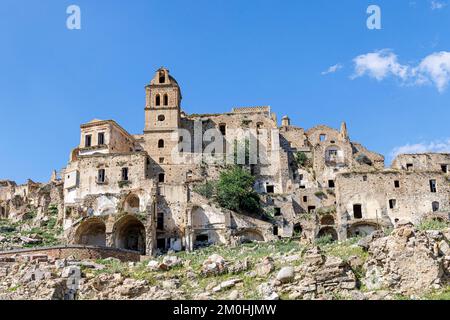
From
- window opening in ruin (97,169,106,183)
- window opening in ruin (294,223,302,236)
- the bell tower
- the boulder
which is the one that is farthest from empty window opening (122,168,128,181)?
the boulder

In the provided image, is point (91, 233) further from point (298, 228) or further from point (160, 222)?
point (298, 228)

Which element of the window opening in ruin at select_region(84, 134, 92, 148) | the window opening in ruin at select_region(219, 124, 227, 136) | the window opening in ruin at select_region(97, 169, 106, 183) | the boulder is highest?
the window opening in ruin at select_region(219, 124, 227, 136)

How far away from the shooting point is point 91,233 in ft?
162

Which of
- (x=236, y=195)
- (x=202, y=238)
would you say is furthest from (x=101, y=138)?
(x=202, y=238)

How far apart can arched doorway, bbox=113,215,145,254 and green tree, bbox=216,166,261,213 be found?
7684 millimetres

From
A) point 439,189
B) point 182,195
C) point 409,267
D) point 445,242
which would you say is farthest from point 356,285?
point 439,189

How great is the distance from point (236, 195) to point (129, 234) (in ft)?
33.7

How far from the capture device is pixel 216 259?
2586 centimetres

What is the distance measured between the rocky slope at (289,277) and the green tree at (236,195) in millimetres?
23449

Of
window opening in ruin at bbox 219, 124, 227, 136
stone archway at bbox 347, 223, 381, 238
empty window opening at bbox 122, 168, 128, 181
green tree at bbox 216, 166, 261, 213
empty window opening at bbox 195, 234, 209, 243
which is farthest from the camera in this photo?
window opening in ruin at bbox 219, 124, 227, 136

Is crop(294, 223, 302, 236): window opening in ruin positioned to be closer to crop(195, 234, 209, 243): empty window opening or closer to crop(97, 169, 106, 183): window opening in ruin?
crop(195, 234, 209, 243): empty window opening

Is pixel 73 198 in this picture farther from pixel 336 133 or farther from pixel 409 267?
pixel 409 267

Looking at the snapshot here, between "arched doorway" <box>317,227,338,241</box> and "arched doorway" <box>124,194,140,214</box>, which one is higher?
"arched doorway" <box>124,194,140,214</box>

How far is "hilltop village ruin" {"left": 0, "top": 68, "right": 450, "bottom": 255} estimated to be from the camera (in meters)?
49.2
